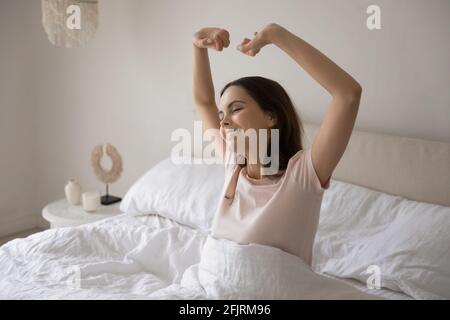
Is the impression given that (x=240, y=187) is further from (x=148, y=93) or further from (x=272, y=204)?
(x=148, y=93)

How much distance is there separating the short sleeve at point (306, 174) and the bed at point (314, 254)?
17 cm

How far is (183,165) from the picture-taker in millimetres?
2436

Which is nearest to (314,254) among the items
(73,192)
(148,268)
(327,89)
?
(148,268)

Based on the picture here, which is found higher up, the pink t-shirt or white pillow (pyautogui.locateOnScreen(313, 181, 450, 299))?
the pink t-shirt

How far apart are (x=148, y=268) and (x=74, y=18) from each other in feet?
4.34

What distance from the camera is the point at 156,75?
9.39 feet

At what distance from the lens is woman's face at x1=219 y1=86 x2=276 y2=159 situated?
1319mm

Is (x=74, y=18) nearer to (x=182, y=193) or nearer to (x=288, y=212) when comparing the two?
(x=182, y=193)

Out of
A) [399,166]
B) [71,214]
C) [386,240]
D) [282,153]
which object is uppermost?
[282,153]

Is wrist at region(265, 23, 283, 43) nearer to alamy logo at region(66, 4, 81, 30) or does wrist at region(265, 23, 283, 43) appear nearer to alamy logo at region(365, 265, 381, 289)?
alamy logo at region(365, 265, 381, 289)

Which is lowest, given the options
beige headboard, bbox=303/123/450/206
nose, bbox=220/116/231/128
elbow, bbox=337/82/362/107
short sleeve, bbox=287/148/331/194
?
beige headboard, bbox=303/123/450/206

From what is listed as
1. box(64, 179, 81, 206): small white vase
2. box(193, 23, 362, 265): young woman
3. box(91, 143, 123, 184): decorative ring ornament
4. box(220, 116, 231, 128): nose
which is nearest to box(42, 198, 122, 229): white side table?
box(64, 179, 81, 206): small white vase

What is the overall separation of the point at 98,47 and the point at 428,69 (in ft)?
6.22

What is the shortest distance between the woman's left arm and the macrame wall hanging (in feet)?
4.68
